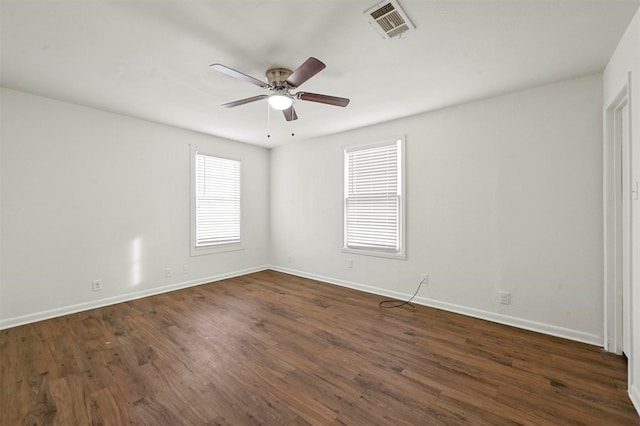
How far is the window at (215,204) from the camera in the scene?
4.54 meters

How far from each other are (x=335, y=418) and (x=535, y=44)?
3078 mm

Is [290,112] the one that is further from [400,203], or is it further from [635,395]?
[635,395]

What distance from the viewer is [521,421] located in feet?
5.27

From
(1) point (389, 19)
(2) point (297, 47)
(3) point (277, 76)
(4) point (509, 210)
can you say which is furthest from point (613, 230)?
(3) point (277, 76)

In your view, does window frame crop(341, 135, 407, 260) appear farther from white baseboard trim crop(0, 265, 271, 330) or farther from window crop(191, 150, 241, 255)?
white baseboard trim crop(0, 265, 271, 330)

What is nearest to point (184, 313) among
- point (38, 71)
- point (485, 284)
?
point (38, 71)

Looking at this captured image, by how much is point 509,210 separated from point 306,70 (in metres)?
2.63

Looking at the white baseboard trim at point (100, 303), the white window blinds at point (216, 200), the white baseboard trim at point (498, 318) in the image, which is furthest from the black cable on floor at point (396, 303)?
the white window blinds at point (216, 200)

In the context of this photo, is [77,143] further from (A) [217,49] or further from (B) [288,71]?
(B) [288,71]

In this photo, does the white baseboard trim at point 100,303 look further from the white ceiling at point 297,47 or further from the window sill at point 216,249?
the white ceiling at point 297,47

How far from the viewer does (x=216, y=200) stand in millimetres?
4809

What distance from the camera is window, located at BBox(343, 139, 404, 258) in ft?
12.7

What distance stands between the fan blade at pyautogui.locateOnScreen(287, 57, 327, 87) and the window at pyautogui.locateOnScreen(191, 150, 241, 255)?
2938 millimetres

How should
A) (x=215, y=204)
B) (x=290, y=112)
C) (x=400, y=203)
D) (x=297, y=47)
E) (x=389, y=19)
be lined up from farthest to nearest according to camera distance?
(x=215, y=204)
(x=400, y=203)
(x=290, y=112)
(x=297, y=47)
(x=389, y=19)
